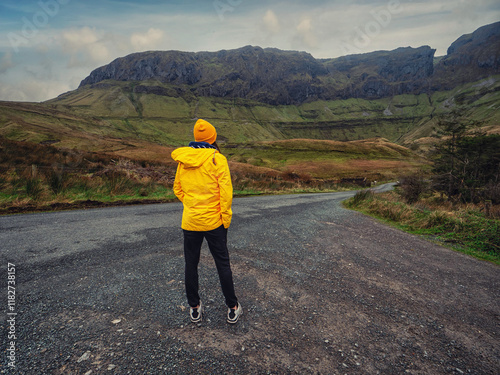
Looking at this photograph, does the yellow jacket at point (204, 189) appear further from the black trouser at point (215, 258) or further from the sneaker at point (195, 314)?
the sneaker at point (195, 314)

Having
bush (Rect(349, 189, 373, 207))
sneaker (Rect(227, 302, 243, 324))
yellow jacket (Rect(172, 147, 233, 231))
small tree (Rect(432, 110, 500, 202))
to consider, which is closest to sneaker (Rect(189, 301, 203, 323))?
sneaker (Rect(227, 302, 243, 324))

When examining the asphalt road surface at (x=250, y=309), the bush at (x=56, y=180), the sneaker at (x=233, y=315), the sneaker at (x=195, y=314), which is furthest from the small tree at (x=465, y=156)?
the bush at (x=56, y=180)

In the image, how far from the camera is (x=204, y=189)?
3.04 meters

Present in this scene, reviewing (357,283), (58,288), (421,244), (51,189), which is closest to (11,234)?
(58,288)

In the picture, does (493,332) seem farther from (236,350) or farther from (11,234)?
(11,234)

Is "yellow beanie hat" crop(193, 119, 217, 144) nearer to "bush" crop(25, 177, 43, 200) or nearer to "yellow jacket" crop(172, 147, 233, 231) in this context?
"yellow jacket" crop(172, 147, 233, 231)

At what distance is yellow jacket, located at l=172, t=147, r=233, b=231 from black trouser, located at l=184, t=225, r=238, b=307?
0.11 metres

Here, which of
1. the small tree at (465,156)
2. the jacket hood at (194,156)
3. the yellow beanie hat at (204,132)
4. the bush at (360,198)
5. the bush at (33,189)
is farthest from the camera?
the small tree at (465,156)

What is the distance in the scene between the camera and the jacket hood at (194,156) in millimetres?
3002

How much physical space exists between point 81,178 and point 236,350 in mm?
13505

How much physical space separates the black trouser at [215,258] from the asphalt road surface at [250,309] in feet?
1.28

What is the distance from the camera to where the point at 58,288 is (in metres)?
3.71

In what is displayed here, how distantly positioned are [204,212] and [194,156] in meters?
0.74

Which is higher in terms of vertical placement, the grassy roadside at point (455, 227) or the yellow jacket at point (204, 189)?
the yellow jacket at point (204, 189)
